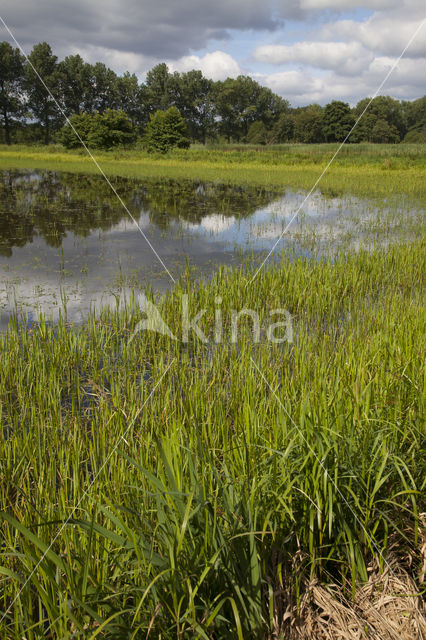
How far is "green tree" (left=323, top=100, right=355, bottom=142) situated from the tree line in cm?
9

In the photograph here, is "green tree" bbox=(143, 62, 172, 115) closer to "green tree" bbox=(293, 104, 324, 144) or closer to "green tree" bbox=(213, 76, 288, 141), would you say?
"green tree" bbox=(213, 76, 288, 141)

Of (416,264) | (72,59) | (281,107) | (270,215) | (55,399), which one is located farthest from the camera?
(281,107)

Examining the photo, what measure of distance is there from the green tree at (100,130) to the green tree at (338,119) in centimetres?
1921

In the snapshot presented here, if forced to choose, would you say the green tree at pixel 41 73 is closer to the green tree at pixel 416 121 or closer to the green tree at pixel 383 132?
the green tree at pixel 416 121

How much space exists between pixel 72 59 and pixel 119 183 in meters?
4.06

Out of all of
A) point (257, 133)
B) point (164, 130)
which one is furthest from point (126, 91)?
point (257, 133)

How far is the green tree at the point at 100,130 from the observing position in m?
26.6

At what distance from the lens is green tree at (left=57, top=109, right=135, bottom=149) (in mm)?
26594

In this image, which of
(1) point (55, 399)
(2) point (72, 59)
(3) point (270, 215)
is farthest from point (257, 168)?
(1) point (55, 399)

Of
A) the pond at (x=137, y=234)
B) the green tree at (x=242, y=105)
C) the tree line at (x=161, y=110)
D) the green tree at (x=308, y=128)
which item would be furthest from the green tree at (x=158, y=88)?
the green tree at (x=308, y=128)

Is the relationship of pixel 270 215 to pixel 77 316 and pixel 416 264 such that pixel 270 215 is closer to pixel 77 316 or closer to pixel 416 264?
pixel 416 264

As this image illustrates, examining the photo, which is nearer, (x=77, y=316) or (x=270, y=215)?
(x=77, y=316)

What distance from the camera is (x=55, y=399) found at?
269 centimetres

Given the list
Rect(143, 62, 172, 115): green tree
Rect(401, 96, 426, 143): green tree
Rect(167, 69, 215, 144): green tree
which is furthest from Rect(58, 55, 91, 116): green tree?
Rect(401, 96, 426, 143): green tree
